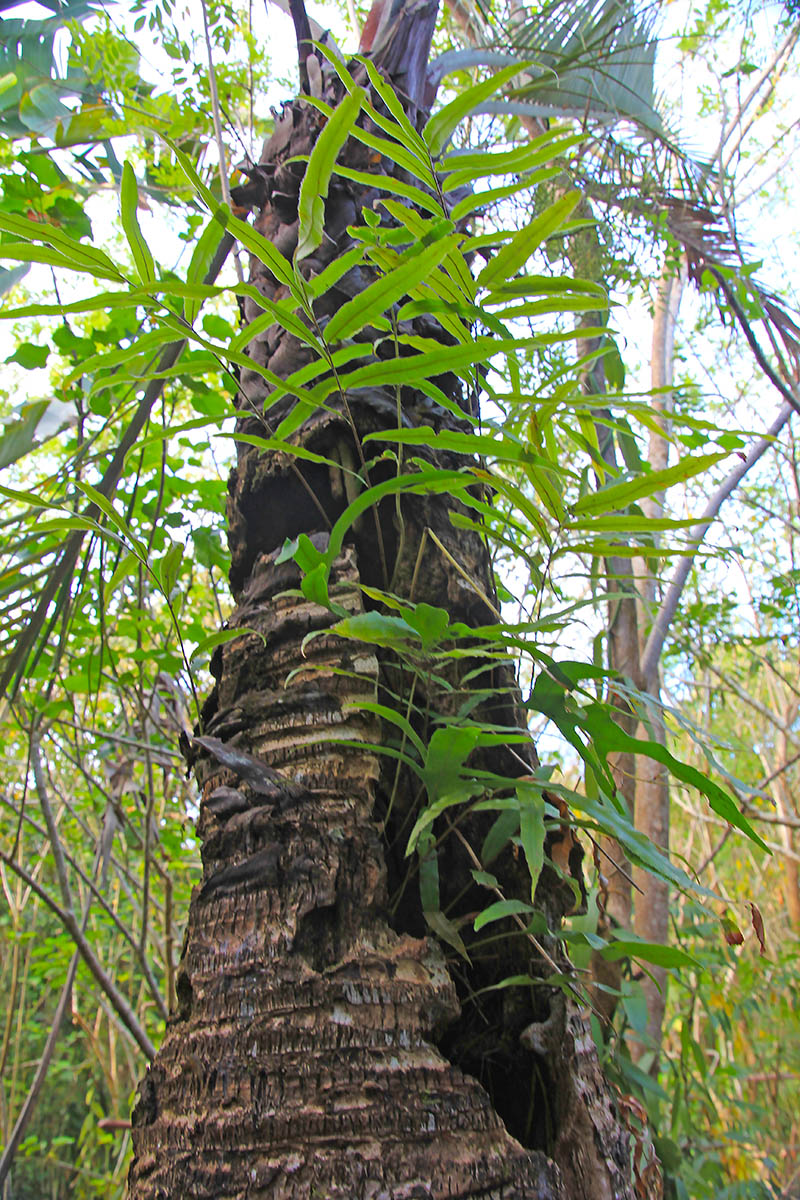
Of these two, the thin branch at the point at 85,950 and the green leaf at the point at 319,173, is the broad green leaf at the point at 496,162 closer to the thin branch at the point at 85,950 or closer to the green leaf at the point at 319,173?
the green leaf at the point at 319,173

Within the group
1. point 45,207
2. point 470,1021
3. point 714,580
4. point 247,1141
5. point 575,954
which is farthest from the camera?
point 714,580

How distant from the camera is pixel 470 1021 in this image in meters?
0.64

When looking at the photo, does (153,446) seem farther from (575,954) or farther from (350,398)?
(575,954)

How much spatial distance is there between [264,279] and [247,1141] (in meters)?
0.88

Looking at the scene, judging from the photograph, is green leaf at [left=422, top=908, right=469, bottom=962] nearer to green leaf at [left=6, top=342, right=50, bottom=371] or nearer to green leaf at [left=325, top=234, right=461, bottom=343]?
green leaf at [left=325, top=234, right=461, bottom=343]

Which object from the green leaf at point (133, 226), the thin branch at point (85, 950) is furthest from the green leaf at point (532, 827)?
the thin branch at point (85, 950)

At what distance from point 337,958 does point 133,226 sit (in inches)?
21.6

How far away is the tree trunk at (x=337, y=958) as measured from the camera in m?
0.47

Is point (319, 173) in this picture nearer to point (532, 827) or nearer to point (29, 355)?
point (532, 827)

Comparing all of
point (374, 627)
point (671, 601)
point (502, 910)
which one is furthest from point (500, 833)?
point (671, 601)

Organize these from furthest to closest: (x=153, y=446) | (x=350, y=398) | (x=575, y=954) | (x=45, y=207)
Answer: (x=153, y=446), (x=45, y=207), (x=575, y=954), (x=350, y=398)

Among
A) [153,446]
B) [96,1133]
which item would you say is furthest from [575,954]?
[96,1133]

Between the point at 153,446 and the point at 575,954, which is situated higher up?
the point at 153,446

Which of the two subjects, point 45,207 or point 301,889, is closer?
point 301,889
